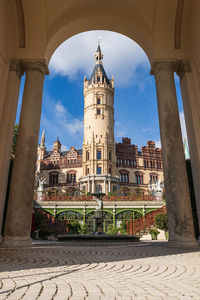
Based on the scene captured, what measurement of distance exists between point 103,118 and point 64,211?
91.1 ft

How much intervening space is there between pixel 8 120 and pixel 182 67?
6.41 metres

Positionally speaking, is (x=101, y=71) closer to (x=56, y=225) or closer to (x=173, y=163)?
(x=56, y=225)

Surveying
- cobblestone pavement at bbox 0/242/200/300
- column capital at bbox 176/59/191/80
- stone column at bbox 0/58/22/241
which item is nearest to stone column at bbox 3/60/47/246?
stone column at bbox 0/58/22/241

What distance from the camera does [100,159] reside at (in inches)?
1822

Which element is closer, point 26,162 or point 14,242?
point 14,242

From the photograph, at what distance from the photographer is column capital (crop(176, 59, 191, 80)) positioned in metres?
7.89

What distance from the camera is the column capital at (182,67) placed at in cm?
789

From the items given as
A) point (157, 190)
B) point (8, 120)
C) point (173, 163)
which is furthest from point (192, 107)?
point (157, 190)

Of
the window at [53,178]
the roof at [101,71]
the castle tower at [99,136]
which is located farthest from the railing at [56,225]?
the roof at [101,71]

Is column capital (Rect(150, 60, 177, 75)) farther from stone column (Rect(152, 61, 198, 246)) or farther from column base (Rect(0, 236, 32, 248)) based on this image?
column base (Rect(0, 236, 32, 248))

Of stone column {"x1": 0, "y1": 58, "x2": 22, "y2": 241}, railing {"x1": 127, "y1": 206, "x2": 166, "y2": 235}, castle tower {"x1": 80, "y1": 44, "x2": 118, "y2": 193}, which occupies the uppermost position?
castle tower {"x1": 80, "y1": 44, "x2": 118, "y2": 193}

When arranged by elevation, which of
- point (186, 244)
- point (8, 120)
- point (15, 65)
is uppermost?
point (15, 65)

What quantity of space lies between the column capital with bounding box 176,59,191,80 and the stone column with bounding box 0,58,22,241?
5.84m

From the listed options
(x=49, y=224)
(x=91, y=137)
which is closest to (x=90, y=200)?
(x=49, y=224)
